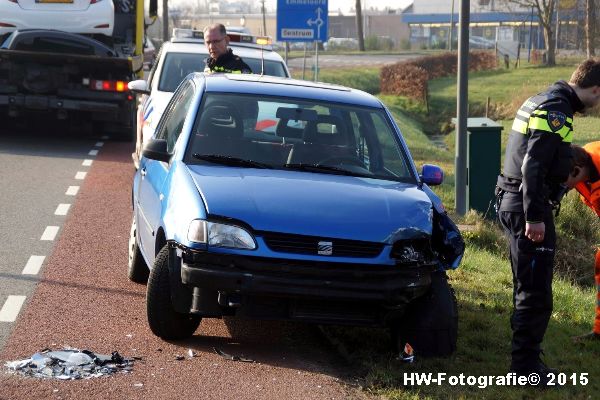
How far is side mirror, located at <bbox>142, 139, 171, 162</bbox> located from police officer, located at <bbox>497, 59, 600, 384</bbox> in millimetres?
2435

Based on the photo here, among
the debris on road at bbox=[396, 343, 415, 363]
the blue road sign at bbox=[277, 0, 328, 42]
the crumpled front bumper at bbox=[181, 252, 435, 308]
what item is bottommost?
the debris on road at bbox=[396, 343, 415, 363]

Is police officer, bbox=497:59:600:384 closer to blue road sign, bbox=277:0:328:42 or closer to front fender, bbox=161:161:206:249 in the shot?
front fender, bbox=161:161:206:249

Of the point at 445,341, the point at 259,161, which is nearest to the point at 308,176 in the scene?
the point at 259,161

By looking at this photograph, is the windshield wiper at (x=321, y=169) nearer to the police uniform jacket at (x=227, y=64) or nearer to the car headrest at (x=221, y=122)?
the car headrest at (x=221, y=122)

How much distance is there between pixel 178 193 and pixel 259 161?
30.0 inches

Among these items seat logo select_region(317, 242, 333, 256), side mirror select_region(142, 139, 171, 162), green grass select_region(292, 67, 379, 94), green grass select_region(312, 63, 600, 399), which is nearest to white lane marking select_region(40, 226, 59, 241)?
side mirror select_region(142, 139, 171, 162)

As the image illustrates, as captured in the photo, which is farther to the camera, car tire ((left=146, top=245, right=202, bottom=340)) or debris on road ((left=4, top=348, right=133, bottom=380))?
car tire ((left=146, top=245, right=202, bottom=340))

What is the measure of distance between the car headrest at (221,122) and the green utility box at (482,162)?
18.5ft

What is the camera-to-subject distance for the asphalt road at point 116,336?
6.34 metres

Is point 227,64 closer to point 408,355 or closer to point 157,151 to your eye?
point 157,151

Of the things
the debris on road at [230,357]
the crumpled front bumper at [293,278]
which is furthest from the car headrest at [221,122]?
the debris on road at [230,357]

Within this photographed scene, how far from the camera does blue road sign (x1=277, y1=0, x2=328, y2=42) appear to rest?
2236cm

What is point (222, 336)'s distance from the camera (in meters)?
7.57

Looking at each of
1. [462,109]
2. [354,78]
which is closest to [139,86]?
[462,109]
